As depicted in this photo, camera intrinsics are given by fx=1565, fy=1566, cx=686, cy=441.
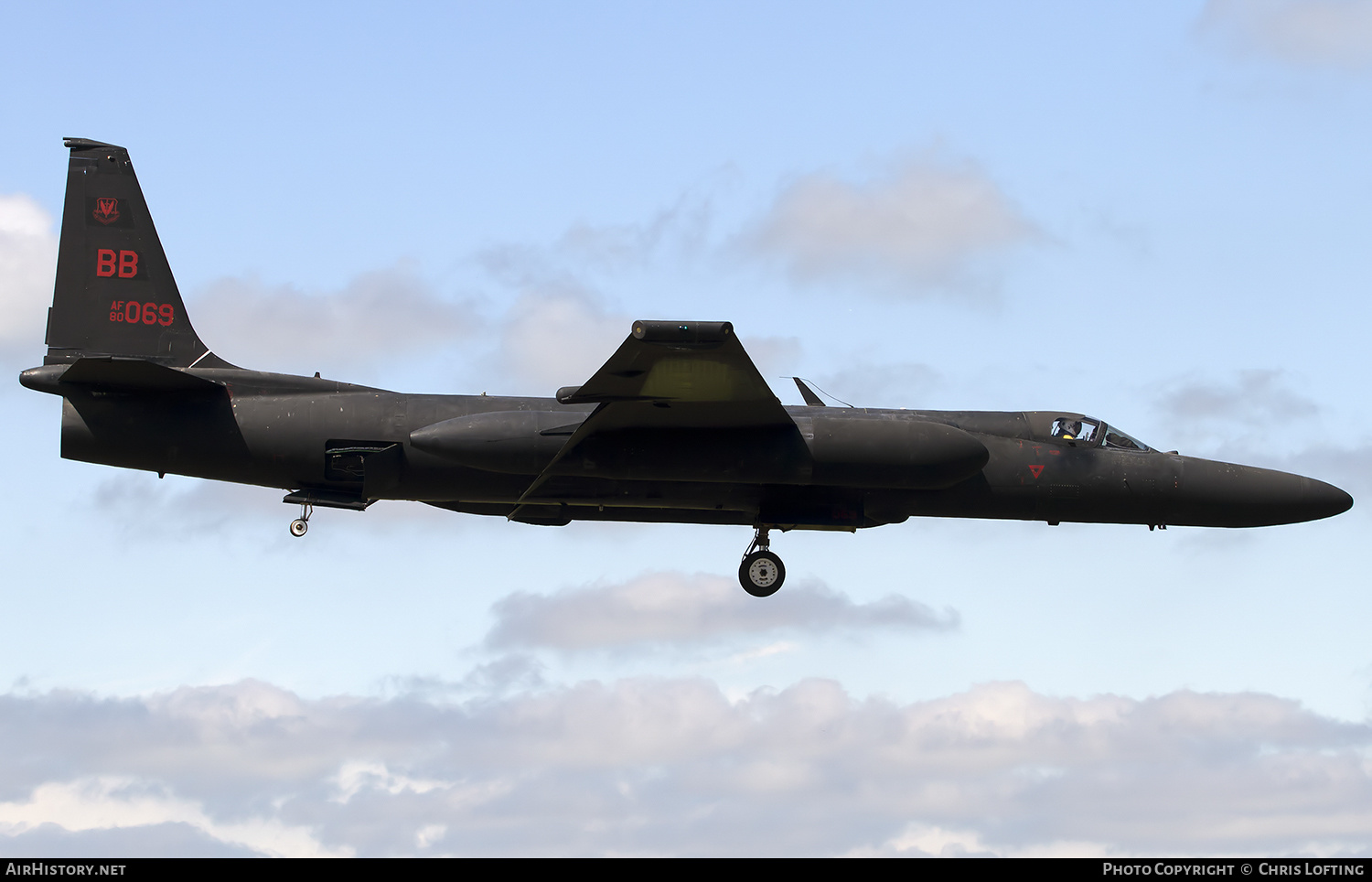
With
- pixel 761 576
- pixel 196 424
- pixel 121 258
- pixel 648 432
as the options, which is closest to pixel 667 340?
pixel 648 432

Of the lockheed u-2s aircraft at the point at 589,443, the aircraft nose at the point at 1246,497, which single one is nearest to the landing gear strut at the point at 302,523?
the lockheed u-2s aircraft at the point at 589,443

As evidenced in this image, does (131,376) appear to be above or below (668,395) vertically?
above

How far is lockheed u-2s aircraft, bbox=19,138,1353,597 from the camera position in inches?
906

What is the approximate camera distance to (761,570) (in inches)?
1000

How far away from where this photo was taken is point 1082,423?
2534 cm

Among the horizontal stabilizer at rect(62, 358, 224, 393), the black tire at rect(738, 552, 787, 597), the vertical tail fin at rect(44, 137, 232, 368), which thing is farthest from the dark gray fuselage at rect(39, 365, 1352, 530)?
the vertical tail fin at rect(44, 137, 232, 368)

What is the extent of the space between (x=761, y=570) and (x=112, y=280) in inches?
449

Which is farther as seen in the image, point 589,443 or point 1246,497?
point 1246,497

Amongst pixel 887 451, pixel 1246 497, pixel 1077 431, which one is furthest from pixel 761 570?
pixel 1246 497

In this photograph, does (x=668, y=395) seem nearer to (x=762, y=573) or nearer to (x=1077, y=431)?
(x=762, y=573)

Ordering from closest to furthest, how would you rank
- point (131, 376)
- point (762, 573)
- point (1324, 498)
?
1. point (131, 376)
2. point (762, 573)
3. point (1324, 498)

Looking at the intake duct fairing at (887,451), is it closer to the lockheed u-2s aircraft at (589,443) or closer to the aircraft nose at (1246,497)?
the lockheed u-2s aircraft at (589,443)

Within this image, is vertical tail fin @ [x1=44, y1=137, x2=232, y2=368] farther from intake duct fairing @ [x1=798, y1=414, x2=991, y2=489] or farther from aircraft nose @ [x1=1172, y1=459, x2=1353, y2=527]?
aircraft nose @ [x1=1172, y1=459, x2=1353, y2=527]

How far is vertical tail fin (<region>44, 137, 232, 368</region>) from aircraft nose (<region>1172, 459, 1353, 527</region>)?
15.7 m
